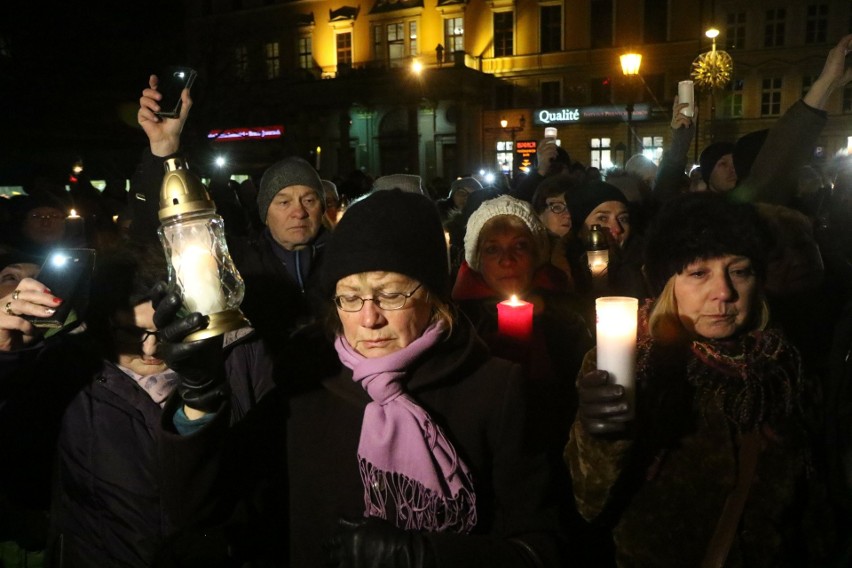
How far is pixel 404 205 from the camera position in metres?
2.07

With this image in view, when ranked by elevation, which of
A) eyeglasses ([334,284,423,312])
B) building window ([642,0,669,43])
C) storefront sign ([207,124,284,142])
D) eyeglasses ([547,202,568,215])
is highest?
building window ([642,0,669,43])

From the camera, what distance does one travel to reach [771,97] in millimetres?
36812

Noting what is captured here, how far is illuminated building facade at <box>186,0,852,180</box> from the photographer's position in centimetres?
3638

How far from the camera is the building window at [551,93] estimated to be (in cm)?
4175

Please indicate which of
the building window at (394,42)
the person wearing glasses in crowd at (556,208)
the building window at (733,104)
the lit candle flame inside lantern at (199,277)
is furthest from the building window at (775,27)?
the lit candle flame inside lantern at (199,277)

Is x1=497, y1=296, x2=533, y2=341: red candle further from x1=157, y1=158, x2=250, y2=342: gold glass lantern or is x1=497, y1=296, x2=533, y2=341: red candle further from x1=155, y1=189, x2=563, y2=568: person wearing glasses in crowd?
x1=157, y1=158, x2=250, y2=342: gold glass lantern

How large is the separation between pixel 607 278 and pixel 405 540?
99.2 inches

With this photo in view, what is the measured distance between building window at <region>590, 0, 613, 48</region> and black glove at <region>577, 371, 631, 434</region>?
4302 centimetres

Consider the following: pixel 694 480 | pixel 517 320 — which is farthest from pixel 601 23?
pixel 694 480

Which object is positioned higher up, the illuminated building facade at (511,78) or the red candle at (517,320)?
the illuminated building facade at (511,78)

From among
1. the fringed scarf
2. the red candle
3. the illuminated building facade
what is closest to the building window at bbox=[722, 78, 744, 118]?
the illuminated building facade

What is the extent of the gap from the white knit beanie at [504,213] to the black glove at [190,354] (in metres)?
2.21

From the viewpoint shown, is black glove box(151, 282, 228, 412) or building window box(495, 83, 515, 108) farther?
building window box(495, 83, 515, 108)

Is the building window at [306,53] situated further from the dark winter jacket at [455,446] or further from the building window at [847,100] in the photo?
the dark winter jacket at [455,446]
